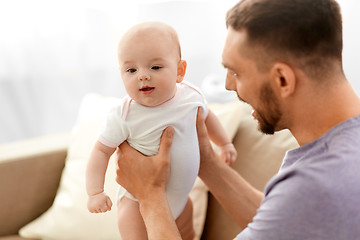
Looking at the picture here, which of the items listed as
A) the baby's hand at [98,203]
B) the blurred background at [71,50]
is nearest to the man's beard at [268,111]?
the baby's hand at [98,203]

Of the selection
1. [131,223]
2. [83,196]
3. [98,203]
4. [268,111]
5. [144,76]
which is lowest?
[83,196]

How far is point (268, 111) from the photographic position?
42.9 inches

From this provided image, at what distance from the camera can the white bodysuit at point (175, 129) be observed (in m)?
1.22

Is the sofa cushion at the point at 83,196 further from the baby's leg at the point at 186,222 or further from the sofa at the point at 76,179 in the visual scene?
the baby's leg at the point at 186,222

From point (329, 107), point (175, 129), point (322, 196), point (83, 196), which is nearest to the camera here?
point (322, 196)

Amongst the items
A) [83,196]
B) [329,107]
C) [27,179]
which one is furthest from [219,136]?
[27,179]

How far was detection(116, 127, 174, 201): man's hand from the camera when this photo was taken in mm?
1226

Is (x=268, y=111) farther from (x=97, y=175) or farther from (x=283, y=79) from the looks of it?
(x=97, y=175)

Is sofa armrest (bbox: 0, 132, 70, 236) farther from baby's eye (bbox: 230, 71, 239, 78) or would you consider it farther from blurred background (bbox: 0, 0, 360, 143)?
baby's eye (bbox: 230, 71, 239, 78)

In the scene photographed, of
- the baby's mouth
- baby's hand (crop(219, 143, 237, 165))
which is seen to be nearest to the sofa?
baby's hand (crop(219, 143, 237, 165))

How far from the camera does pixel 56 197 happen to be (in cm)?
190

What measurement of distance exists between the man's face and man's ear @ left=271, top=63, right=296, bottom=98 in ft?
0.06

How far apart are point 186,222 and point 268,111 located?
1.79 ft

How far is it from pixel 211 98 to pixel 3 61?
107 centimetres
